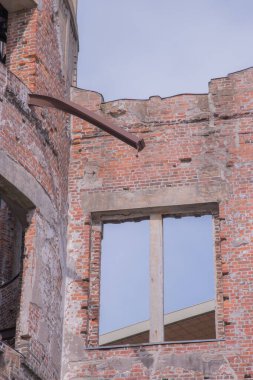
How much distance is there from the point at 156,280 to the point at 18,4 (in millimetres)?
4607

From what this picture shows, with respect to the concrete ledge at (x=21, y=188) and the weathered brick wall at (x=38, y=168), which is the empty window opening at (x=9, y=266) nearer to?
the weathered brick wall at (x=38, y=168)

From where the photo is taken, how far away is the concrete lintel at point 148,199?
13.5m

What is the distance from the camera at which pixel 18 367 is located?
11.3 m

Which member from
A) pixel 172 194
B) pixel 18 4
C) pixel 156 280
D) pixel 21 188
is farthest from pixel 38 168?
pixel 18 4

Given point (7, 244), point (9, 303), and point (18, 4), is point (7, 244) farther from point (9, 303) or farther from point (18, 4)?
point (18, 4)

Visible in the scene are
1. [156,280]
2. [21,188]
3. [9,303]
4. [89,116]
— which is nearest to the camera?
[21,188]

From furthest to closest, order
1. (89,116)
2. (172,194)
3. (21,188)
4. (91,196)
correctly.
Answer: (91,196) < (172,194) < (89,116) < (21,188)

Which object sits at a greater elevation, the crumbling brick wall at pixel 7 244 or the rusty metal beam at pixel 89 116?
the rusty metal beam at pixel 89 116

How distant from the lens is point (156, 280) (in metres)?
13.1

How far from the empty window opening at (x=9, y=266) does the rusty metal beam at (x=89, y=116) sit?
2412 mm

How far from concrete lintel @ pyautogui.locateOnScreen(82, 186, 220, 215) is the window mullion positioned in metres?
0.24

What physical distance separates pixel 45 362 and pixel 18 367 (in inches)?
32.9

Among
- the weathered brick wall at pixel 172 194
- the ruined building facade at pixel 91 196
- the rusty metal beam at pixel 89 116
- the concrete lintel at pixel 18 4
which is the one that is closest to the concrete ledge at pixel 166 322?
the ruined building facade at pixel 91 196

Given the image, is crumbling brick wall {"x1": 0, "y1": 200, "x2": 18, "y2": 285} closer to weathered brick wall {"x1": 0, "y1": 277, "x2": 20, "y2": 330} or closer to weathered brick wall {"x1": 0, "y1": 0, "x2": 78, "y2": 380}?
weathered brick wall {"x1": 0, "y1": 277, "x2": 20, "y2": 330}
